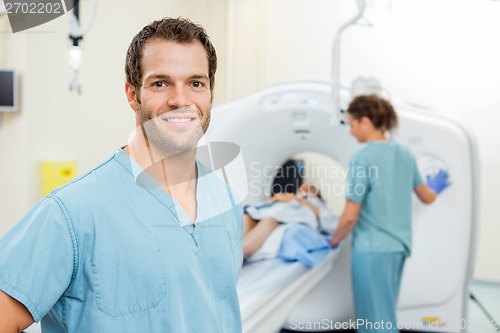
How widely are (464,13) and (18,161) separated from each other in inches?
98.7

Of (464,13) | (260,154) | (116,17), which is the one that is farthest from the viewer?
(464,13)

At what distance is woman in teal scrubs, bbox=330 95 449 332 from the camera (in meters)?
1.92

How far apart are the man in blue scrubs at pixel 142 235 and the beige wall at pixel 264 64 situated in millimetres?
869

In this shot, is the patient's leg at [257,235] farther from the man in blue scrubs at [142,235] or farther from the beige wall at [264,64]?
the man in blue scrubs at [142,235]

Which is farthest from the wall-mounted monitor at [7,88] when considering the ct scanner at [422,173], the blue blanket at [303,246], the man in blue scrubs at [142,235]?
the man in blue scrubs at [142,235]

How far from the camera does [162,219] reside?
80 centimetres

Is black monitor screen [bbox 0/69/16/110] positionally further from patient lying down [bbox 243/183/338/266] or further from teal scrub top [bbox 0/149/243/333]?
teal scrub top [bbox 0/149/243/333]

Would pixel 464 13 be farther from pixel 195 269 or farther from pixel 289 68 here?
pixel 195 269

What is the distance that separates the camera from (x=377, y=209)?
198cm

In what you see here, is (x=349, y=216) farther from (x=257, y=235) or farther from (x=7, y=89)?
(x=7, y=89)

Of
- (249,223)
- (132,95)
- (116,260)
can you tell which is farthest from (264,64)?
(116,260)

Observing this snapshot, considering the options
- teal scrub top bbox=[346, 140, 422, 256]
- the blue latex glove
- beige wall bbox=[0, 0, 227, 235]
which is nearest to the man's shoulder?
A: teal scrub top bbox=[346, 140, 422, 256]

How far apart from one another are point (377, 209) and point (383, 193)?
70 millimetres

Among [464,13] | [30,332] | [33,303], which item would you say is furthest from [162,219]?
[464,13]
